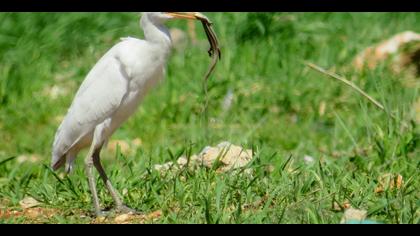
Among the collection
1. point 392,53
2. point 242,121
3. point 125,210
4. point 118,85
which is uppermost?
point 118,85

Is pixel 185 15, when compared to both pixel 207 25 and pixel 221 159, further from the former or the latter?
pixel 221 159

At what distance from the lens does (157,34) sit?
6.08 metres

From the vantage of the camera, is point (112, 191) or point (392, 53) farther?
point (392, 53)

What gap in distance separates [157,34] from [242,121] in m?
2.54

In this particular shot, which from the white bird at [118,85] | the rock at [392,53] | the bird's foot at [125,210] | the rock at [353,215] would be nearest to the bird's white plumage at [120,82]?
the white bird at [118,85]

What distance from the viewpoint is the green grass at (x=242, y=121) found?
5.82m

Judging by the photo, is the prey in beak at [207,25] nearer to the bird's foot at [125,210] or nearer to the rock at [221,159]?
the rock at [221,159]

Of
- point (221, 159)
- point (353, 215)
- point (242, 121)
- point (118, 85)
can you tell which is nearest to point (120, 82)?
point (118, 85)

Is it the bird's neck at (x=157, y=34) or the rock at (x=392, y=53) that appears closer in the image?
the bird's neck at (x=157, y=34)

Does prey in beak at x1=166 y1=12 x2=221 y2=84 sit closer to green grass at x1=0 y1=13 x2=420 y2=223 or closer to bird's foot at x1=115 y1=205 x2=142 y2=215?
green grass at x1=0 y1=13 x2=420 y2=223

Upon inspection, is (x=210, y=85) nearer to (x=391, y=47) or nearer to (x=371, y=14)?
(x=391, y=47)

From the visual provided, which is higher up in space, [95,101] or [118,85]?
[118,85]

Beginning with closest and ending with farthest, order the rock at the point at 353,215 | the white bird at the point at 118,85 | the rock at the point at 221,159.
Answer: the rock at the point at 353,215
the white bird at the point at 118,85
the rock at the point at 221,159
